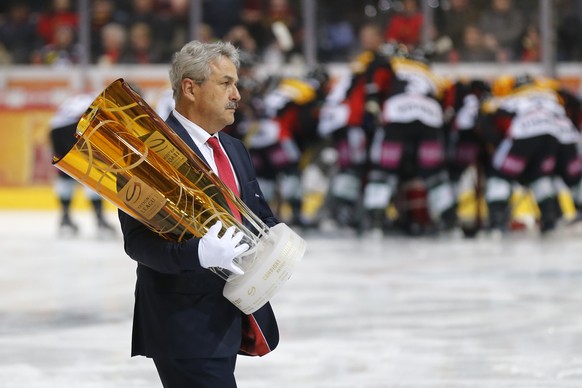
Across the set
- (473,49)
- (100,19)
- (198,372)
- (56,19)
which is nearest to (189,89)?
(198,372)

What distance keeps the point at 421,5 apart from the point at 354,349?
6.66 meters

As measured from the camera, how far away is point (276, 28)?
37.6 ft

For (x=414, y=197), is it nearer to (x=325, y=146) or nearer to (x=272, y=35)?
(x=325, y=146)

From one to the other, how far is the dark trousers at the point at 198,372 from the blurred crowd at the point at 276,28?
8.30 metres

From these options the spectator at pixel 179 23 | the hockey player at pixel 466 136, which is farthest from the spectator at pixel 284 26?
the hockey player at pixel 466 136

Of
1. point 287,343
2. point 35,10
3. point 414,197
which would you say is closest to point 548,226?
Answer: point 414,197

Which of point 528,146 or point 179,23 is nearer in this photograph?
point 528,146

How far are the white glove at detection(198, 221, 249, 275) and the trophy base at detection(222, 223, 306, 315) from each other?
0.18ft

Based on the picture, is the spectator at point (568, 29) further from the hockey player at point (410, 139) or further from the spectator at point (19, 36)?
the spectator at point (19, 36)

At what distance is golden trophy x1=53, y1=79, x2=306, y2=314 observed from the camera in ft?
7.86

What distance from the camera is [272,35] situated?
1174cm

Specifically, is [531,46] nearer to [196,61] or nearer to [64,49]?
[64,49]

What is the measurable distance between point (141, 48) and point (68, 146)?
2745 millimetres

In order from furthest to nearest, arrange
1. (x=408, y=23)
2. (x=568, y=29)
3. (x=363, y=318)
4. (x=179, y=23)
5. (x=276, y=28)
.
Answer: (x=179, y=23) → (x=276, y=28) → (x=408, y=23) → (x=568, y=29) → (x=363, y=318)
